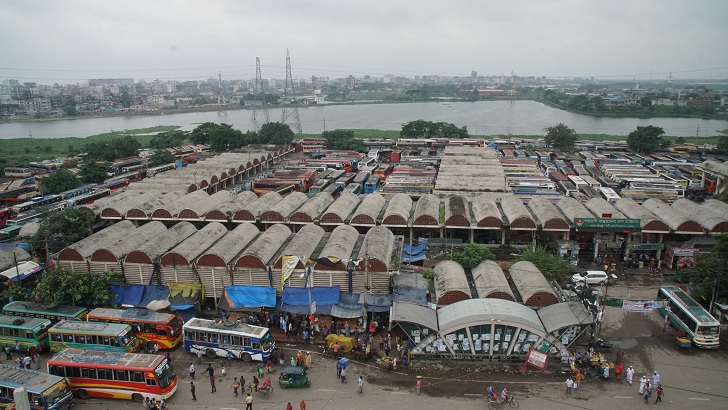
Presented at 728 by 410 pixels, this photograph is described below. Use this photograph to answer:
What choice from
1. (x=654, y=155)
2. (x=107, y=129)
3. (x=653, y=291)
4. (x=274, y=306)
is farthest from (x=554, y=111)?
(x=274, y=306)

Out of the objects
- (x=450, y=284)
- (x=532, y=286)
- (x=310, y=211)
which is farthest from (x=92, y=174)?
(x=532, y=286)

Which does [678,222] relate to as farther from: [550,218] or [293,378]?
[293,378]

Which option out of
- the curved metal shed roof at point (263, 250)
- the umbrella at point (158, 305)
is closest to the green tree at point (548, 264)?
the curved metal shed roof at point (263, 250)

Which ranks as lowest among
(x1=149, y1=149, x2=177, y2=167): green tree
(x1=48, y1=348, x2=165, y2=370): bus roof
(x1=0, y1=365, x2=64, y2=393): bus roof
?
(x1=0, y1=365, x2=64, y2=393): bus roof

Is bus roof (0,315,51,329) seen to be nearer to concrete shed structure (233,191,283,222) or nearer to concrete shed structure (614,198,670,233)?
concrete shed structure (233,191,283,222)

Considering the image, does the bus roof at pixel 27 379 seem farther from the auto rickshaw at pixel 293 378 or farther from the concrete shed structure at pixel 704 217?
the concrete shed structure at pixel 704 217

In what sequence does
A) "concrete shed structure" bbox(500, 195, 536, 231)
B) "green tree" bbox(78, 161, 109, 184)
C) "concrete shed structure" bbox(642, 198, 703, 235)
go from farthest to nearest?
"green tree" bbox(78, 161, 109, 184) → "concrete shed structure" bbox(500, 195, 536, 231) → "concrete shed structure" bbox(642, 198, 703, 235)

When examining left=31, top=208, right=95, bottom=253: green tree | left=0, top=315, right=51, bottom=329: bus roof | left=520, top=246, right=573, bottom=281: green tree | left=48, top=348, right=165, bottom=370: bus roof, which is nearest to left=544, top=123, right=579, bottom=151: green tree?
left=520, top=246, right=573, bottom=281: green tree
